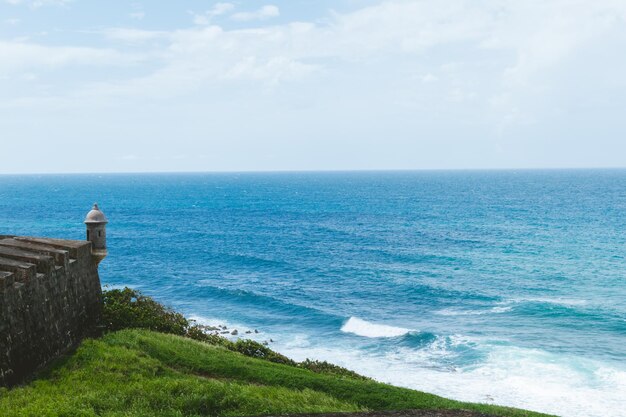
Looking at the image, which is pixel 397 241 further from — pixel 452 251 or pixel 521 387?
pixel 521 387

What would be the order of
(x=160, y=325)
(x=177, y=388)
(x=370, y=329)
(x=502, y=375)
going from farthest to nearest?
1. (x=370, y=329)
2. (x=502, y=375)
3. (x=160, y=325)
4. (x=177, y=388)

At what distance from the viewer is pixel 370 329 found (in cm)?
4444

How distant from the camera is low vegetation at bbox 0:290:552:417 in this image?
60.5 ft

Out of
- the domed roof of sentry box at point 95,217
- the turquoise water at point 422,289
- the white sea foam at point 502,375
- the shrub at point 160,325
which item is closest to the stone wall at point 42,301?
the shrub at point 160,325

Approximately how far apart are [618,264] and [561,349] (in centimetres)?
3307

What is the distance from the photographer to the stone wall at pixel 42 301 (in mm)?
20031

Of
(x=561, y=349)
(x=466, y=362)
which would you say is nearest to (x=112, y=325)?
(x=466, y=362)

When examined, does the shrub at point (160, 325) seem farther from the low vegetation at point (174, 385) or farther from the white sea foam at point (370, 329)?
the white sea foam at point (370, 329)

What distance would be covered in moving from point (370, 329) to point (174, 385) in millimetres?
25958

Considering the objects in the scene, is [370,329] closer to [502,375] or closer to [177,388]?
[502,375]

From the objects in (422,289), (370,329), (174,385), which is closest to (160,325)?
(174,385)

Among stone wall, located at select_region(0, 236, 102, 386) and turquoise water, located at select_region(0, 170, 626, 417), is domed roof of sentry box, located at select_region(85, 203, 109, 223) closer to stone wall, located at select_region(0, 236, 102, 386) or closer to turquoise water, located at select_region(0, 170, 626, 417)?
stone wall, located at select_region(0, 236, 102, 386)

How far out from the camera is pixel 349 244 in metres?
84.6

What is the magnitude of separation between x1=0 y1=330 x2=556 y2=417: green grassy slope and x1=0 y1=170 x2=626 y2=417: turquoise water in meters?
10.2
